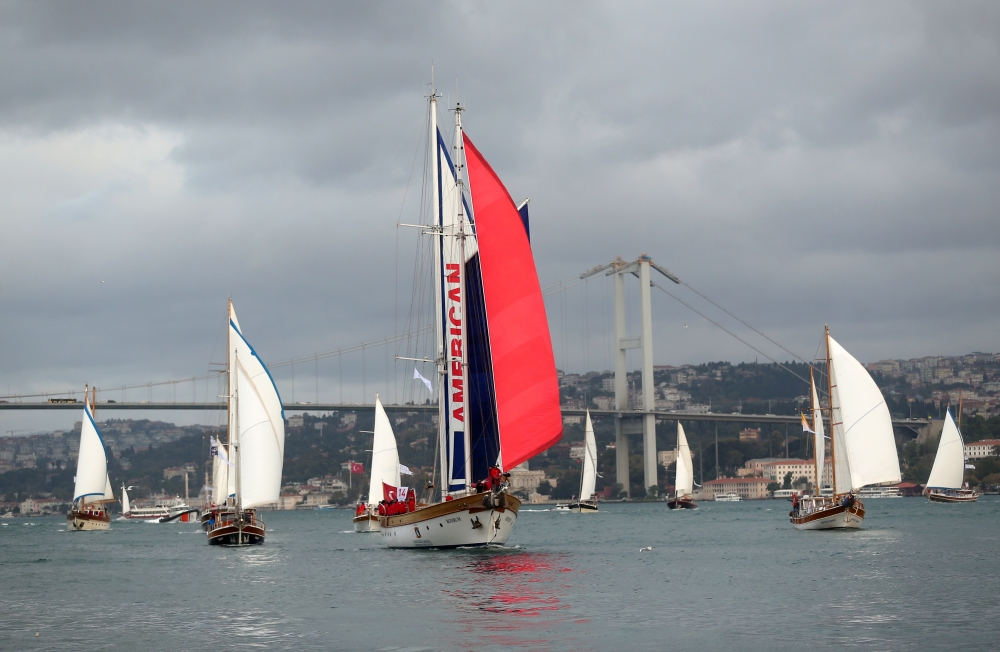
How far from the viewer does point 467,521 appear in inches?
806

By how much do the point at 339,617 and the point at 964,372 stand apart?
550ft

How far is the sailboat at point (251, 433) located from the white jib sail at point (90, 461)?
62.5 feet

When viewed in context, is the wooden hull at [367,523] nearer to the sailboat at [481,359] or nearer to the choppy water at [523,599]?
the choppy water at [523,599]

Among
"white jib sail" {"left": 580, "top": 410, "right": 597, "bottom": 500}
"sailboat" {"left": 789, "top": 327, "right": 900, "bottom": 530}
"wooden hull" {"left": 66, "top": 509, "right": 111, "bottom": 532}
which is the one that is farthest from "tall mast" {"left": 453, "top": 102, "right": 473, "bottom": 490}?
"white jib sail" {"left": 580, "top": 410, "right": 597, "bottom": 500}

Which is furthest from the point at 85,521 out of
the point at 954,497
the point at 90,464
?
the point at 954,497

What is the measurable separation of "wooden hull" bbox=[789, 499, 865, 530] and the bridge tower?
3738cm

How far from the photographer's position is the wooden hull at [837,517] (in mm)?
31047

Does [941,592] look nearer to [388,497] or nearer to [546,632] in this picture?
[546,632]

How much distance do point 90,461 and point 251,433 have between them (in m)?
20.8

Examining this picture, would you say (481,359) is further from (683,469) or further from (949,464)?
(683,469)

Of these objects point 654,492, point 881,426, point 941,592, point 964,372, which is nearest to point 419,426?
point 654,492

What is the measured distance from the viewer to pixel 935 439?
79688 mm

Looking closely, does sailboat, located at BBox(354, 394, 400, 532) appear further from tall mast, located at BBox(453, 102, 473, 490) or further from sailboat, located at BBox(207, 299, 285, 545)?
tall mast, located at BBox(453, 102, 473, 490)

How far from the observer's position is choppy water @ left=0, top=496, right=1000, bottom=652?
12.1m
